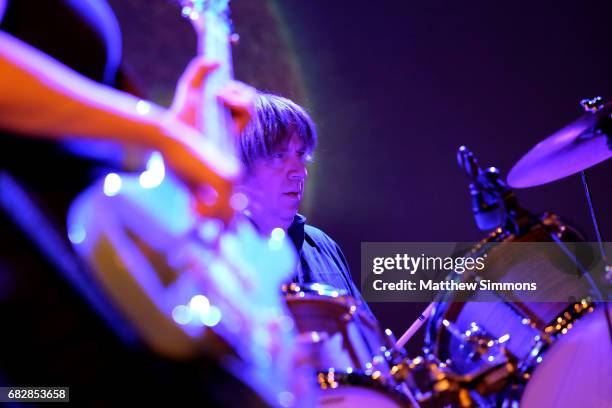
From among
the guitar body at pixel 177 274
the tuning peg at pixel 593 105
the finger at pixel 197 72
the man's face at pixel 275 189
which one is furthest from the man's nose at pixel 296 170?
the guitar body at pixel 177 274

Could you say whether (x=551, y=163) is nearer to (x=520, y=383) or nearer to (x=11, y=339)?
(x=520, y=383)

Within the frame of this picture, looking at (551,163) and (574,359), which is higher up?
(551,163)

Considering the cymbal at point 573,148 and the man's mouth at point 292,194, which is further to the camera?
the man's mouth at point 292,194

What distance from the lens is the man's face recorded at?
1.75 meters

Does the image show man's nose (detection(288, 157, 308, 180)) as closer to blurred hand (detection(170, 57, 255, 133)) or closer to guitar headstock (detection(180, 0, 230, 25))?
guitar headstock (detection(180, 0, 230, 25))

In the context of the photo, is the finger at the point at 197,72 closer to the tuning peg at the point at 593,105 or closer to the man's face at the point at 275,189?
the man's face at the point at 275,189

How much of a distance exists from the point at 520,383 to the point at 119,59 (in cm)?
83

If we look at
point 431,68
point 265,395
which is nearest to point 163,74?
point 431,68

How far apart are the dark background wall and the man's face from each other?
623mm

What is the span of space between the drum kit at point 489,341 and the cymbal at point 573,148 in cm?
57

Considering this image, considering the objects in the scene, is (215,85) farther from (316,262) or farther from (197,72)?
(316,262)

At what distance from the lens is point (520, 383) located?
0.98 m

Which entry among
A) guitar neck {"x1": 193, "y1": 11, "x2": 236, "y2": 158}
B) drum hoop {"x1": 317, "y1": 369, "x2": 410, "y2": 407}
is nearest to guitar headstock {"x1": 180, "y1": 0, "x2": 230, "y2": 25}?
guitar neck {"x1": 193, "y1": 11, "x2": 236, "y2": 158}

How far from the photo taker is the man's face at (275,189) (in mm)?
1746
